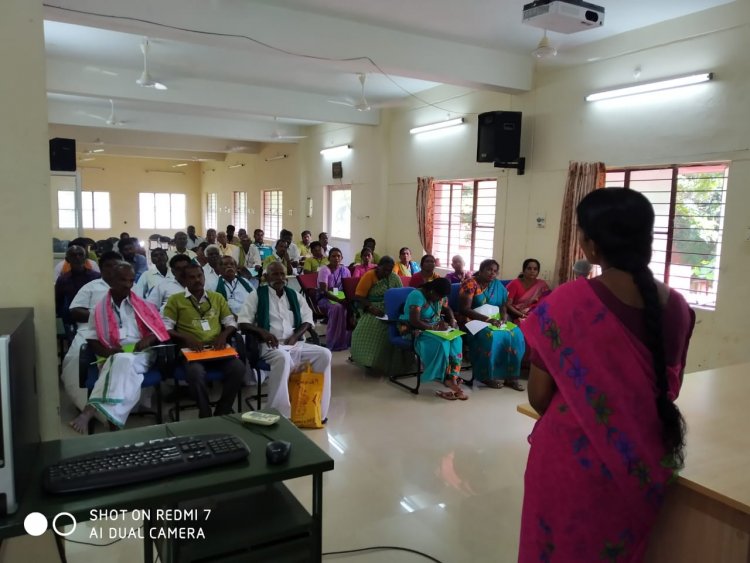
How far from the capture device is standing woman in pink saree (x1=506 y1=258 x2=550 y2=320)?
220 inches

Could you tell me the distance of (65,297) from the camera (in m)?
4.83

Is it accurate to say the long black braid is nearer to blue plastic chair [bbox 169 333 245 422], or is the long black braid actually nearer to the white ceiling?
blue plastic chair [bbox 169 333 245 422]

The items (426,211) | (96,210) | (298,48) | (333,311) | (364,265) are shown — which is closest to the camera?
(298,48)

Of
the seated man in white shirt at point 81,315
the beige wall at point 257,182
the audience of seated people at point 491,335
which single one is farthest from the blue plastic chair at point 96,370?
the beige wall at point 257,182

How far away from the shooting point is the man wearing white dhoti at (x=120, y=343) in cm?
341

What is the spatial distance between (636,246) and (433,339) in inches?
133

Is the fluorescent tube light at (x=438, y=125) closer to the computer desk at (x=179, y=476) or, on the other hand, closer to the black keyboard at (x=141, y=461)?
the computer desk at (x=179, y=476)

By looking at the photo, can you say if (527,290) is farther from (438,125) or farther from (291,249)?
(291,249)

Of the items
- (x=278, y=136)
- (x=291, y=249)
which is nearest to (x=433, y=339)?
(x=291, y=249)

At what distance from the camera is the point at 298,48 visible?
497cm

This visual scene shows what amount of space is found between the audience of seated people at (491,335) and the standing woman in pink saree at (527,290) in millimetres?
298

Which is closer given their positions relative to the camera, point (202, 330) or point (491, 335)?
point (202, 330)

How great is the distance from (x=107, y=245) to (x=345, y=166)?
14.0 ft

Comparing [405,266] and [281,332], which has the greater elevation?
[405,266]
